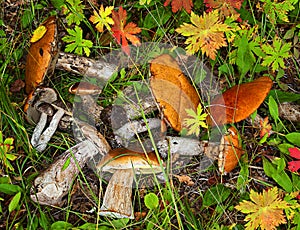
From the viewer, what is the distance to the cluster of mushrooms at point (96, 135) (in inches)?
127

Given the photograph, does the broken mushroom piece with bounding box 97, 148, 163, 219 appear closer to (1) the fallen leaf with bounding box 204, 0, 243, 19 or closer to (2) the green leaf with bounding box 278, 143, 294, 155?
(2) the green leaf with bounding box 278, 143, 294, 155

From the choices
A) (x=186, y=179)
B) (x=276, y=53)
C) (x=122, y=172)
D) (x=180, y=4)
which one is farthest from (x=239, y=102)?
(x=122, y=172)

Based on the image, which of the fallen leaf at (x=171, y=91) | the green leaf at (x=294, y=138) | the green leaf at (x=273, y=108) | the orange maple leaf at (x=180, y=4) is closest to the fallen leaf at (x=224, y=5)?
the orange maple leaf at (x=180, y=4)

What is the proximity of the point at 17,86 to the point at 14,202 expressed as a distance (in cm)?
86

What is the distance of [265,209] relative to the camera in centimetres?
305

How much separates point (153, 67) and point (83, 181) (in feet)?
Result: 3.11

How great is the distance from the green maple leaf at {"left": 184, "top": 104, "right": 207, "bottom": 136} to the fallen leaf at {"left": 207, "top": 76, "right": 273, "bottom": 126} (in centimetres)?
8

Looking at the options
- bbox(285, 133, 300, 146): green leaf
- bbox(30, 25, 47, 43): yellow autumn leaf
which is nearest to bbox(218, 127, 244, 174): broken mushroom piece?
bbox(285, 133, 300, 146): green leaf

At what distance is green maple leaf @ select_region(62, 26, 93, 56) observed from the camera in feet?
11.7

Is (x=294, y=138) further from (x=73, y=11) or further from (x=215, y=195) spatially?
(x=73, y=11)

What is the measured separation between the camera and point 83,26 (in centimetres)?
381

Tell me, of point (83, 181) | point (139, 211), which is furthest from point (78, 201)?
point (139, 211)

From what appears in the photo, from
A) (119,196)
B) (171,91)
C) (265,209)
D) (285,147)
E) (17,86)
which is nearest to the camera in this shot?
(265,209)

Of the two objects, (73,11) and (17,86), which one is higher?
(73,11)
